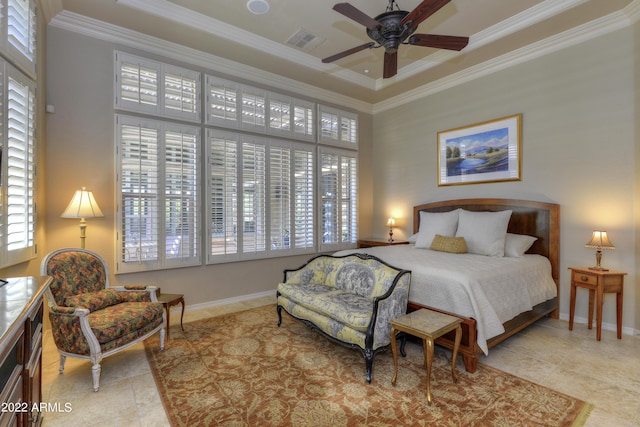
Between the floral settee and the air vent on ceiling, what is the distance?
2.81m

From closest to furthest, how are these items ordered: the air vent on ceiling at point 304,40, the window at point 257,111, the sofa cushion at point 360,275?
1. the sofa cushion at point 360,275
2. the air vent on ceiling at point 304,40
3. the window at point 257,111

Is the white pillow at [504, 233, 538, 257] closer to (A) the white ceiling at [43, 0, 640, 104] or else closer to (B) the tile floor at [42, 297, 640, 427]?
(B) the tile floor at [42, 297, 640, 427]

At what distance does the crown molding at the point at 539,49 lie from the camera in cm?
326

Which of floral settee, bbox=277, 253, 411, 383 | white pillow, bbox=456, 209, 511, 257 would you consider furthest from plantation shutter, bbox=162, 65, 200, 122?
white pillow, bbox=456, 209, 511, 257

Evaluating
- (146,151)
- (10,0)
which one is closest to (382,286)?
(146,151)

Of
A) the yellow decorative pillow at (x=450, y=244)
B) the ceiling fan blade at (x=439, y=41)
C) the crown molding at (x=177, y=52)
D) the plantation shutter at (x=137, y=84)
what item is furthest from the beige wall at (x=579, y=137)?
the plantation shutter at (x=137, y=84)

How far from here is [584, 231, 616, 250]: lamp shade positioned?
3119 millimetres

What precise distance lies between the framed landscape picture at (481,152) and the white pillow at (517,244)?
833 mm

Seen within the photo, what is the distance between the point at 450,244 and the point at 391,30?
98.8 inches

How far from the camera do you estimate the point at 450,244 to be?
379 centimetres

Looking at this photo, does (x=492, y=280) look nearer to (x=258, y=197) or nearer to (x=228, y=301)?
(x=258, y=197)

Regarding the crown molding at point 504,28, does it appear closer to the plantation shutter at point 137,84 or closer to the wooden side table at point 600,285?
the wooden side table at point 600,285

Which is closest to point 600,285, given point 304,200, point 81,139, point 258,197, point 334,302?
point 334,302

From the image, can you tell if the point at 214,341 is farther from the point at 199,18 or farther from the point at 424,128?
the point at 424,128
